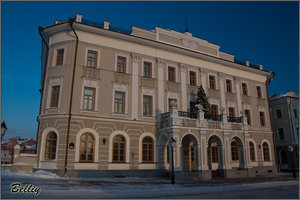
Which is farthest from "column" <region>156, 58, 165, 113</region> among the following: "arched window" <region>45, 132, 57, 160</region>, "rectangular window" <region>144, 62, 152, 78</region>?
"arched window" <region>45, 132, 57, 160</region>

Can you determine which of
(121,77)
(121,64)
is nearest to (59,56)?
(121,64)

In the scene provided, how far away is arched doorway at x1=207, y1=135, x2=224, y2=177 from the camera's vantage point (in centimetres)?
2112

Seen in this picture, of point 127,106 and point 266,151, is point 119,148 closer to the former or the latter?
point 127,106

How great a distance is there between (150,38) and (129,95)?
6.47 metres

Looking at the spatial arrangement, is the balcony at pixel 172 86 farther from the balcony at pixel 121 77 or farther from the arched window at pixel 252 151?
the arched window at pixel 252 151

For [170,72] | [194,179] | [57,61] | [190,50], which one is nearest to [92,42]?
[57,61]

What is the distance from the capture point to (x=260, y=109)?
2867 cm

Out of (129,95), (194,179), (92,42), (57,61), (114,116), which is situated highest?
(92,42)

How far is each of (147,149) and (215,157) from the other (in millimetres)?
8159

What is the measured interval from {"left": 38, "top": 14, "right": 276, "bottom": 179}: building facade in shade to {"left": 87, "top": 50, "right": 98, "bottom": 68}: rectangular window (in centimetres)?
9

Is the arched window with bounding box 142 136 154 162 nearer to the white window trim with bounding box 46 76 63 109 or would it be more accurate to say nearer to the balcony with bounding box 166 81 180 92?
the balcony with bounding box 166 81 180 92

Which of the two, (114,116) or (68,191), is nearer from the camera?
(68,191)

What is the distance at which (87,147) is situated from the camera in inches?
706

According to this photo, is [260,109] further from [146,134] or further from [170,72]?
[146,134]
